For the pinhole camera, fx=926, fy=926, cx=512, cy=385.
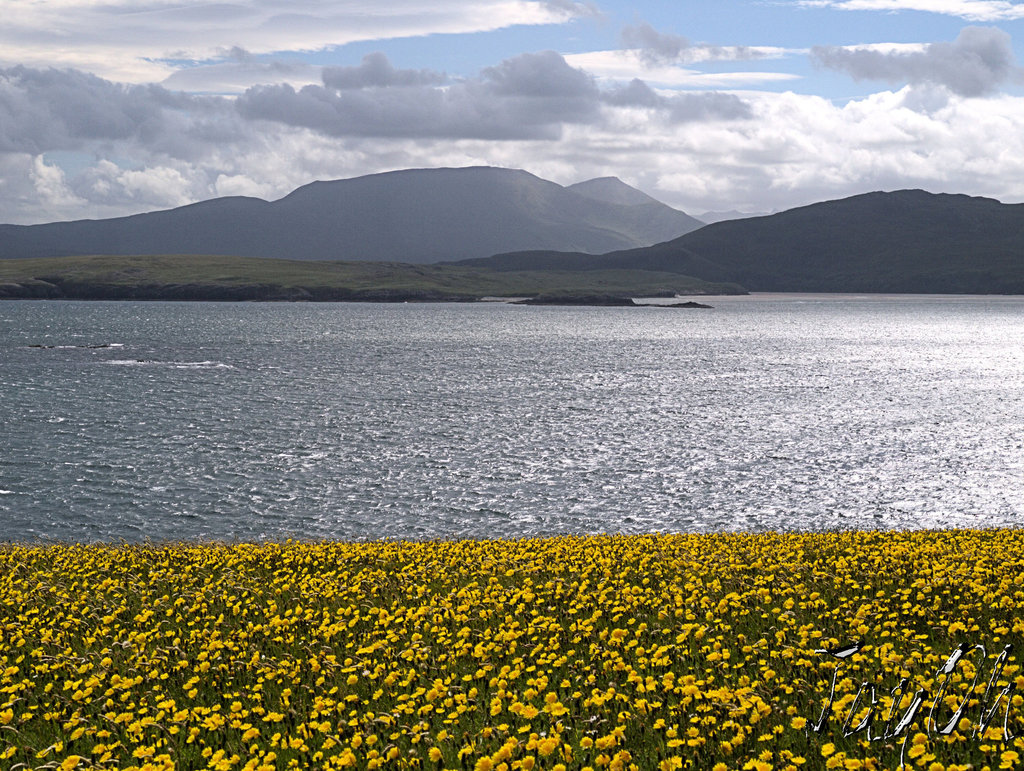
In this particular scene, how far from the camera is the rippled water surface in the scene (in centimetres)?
4131

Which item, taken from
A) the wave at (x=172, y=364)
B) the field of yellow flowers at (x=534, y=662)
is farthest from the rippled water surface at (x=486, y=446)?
the field of yellow flowers at (x=534, y=662)

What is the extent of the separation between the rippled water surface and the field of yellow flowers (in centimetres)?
2080

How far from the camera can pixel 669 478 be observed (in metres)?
49.9

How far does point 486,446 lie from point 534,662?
156 feet

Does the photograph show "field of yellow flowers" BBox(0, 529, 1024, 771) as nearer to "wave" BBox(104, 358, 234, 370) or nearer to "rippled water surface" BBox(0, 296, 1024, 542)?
"rippled water surface" BBox(0, 296, 1024, 542)

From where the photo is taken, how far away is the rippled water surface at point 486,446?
136 ft

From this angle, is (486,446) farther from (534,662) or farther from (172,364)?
(172,364)

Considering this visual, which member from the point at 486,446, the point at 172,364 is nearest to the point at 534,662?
the point at 486,446

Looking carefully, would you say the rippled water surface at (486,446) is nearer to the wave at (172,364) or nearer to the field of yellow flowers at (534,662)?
the wave at (172,364)

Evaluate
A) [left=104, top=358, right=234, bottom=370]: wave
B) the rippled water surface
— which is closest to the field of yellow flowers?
the rippled water surface

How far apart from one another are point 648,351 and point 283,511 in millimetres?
112119

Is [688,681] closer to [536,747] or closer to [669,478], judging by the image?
[536,747]

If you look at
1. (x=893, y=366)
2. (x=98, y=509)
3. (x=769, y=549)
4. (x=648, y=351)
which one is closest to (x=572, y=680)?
(x=769, y=549)

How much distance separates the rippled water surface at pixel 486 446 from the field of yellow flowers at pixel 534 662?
20795mm
